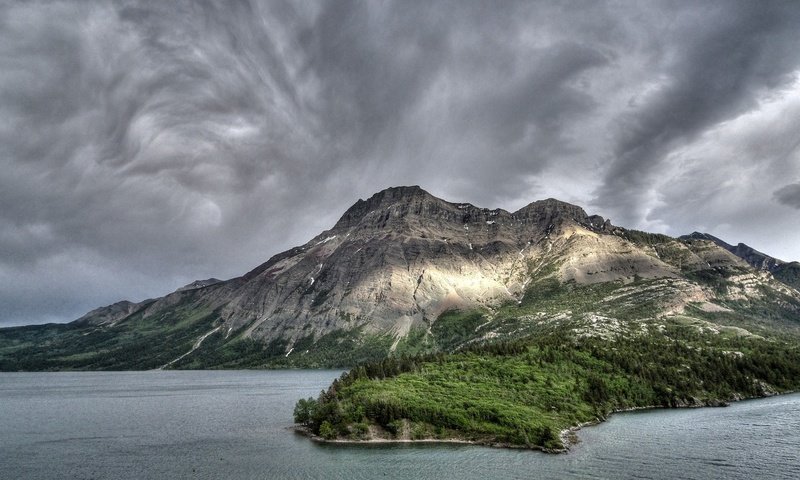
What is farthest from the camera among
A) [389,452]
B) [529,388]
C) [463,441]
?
[529,388]

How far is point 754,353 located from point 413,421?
530ft

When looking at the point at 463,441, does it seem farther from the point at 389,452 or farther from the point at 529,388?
the point at 529,388

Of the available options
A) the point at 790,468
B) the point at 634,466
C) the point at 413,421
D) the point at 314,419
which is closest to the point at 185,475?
the point at 314,419

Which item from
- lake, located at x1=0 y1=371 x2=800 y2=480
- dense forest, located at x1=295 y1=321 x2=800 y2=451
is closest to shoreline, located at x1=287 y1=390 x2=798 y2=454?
dense forest, located at x1=295 y1=321 x2=800 y2=451

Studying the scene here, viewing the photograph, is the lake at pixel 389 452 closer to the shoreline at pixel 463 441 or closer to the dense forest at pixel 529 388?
the shoreline at pixel 463 441

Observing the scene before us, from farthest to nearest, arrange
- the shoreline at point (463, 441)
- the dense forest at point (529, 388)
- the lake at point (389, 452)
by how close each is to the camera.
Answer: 1. the dense forest at point (529, 388)
2. the shoreline at point (463, 441)
3. the lake at point (389, 452)

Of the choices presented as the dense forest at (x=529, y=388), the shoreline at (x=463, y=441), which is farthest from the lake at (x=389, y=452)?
the dense forest at (x=529, y=388)

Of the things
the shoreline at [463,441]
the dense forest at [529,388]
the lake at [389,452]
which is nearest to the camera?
the lake at [389,452]

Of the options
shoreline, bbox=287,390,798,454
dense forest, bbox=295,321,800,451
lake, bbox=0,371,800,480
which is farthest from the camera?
dense forest, bbox=295,321,800,451

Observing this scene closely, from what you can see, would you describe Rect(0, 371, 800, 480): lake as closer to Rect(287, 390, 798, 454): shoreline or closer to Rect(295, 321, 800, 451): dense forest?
Rect(287, 390, 798, 454): shoreline

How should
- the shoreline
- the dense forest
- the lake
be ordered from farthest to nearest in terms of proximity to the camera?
the dense forest, the shoreline, the lake

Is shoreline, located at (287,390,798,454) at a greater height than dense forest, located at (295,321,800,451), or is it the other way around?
dense forest, located at (295,321,800,451)

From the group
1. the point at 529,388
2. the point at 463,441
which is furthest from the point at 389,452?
the point at 529,388

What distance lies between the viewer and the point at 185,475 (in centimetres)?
8556
